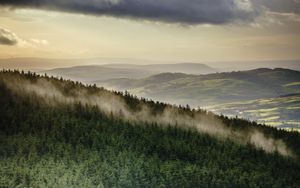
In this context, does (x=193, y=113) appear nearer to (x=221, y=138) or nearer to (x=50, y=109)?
(x=221, y=138)

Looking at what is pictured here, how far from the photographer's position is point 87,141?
87.7ft

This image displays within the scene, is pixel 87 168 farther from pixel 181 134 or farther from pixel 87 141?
pixel 181 134

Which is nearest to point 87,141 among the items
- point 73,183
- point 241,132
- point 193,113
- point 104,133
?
point 104,133

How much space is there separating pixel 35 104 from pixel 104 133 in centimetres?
450

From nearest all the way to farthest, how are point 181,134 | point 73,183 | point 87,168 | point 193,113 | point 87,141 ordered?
1. point 73,183
2. point 87,168
3. point 87,141
4. point 181,134
5. point 193,113

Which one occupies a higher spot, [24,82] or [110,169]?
[24,82]

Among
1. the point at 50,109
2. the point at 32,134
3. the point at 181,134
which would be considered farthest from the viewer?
the point at 181,134

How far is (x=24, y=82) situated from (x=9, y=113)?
4.27m

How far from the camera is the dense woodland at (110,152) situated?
854 inches

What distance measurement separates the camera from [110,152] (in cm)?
2558

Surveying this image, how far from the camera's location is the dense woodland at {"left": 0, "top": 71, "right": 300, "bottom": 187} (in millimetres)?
21688

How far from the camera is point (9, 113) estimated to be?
26.1 meters

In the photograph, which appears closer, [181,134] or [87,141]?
[87,141]

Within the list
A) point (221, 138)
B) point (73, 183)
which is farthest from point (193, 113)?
point (73, 183)
